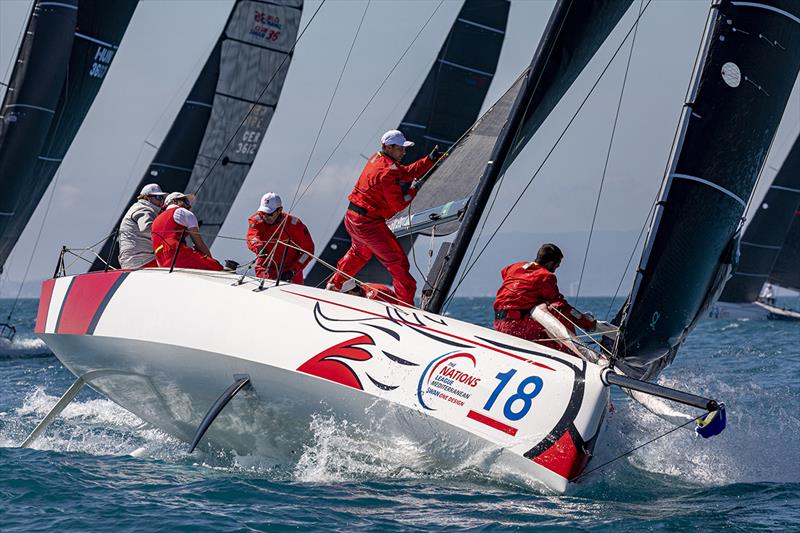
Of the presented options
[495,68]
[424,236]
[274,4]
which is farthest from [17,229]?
[424,236]

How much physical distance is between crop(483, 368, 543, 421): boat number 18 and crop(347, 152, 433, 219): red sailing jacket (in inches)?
74.7

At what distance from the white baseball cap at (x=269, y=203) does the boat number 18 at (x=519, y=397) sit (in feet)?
8.71

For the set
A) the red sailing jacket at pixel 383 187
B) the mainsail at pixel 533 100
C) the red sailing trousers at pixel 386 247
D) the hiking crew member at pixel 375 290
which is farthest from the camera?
the red sailing trousers at pixel 386 247

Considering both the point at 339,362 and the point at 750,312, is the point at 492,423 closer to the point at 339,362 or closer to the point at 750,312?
the point at 339,362

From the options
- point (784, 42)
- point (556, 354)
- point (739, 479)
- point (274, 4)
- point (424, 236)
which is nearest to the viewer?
point (556, 354)

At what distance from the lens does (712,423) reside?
14.3 ft

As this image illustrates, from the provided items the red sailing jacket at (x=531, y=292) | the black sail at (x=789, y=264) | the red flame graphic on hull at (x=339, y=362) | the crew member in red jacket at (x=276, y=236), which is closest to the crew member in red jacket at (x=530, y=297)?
Answer: the red sailing jacket at (x=531, y=292)

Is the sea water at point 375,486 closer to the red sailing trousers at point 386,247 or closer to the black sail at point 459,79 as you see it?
the red sailing trousers at point 386,247

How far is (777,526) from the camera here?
437 centimetres

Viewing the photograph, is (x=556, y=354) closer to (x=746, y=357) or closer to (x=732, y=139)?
(x=732, y=139)

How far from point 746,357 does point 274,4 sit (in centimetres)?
806

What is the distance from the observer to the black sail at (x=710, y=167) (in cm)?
562

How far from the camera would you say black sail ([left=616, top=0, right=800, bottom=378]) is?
18.4 feet

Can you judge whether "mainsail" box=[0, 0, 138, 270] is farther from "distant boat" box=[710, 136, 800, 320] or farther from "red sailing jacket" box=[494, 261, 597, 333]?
"distant boat" box=[710, 136, 800, 320]
